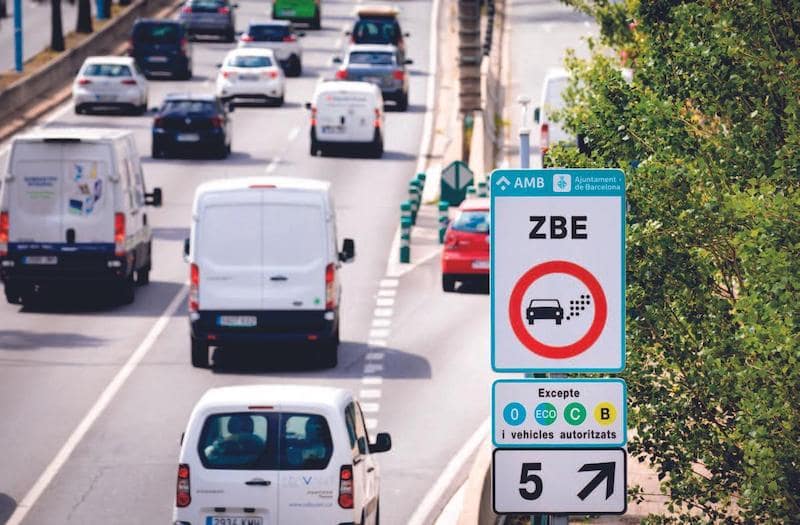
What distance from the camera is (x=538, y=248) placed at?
29.6ft

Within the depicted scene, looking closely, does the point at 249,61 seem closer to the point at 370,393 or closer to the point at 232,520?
the point at 370,393

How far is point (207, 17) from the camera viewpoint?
74250mm

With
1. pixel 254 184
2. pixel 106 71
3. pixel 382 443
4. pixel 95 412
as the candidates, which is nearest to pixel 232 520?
pixel 382 443

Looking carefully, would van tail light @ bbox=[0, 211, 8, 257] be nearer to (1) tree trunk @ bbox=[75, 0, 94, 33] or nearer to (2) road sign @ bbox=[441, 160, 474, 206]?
(2) road sign @ bbox=[441, 160, 474, 206]

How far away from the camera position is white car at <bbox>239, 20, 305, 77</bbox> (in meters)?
66.7

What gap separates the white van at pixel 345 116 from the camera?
49.1 m

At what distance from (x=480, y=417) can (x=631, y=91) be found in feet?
38.9

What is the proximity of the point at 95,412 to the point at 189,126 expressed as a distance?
23.9 metres

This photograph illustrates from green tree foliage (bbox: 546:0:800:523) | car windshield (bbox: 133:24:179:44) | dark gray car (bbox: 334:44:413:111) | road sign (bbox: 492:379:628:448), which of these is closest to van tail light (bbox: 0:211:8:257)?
green tree foliage (bbox: 546:0:800:523)

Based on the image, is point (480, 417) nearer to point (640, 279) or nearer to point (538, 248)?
point (640, 279)

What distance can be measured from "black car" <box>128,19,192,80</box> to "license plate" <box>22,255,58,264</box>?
32871 mm

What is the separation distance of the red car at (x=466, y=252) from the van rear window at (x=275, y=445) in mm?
16887

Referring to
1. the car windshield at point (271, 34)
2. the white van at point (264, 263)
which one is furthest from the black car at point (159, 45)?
the white van at point (264, 263)

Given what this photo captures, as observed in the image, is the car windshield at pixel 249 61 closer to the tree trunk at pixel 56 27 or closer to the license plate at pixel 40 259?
the tree trunk at pixel 56 27
